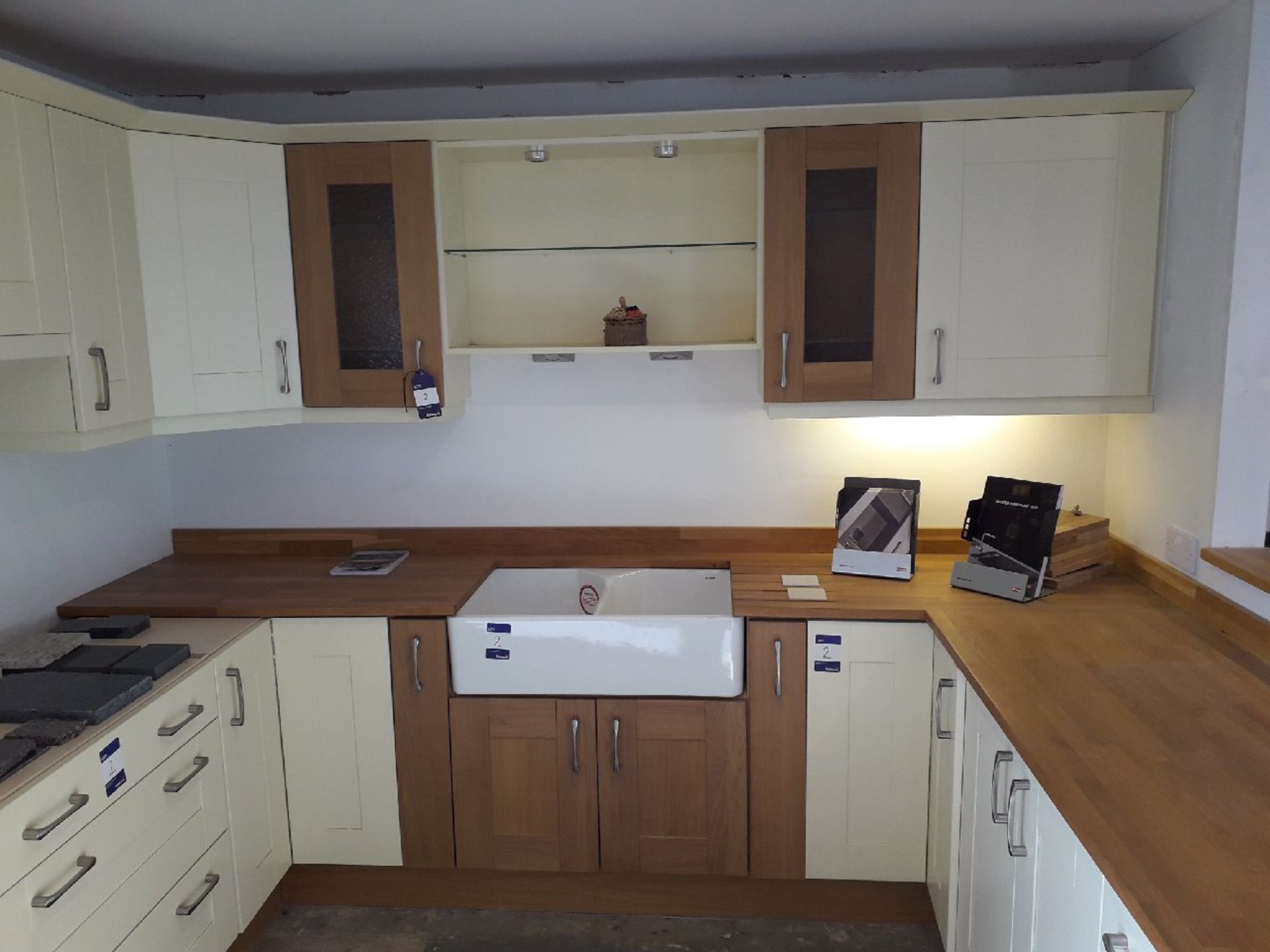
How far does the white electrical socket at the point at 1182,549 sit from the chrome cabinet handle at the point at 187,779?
2491mm

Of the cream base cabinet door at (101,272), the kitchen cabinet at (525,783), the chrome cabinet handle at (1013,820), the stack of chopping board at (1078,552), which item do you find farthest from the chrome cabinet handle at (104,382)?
the stack of chopping board at (1078,552)

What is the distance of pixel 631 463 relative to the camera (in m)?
3.10

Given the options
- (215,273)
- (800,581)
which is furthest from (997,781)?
(215,273)

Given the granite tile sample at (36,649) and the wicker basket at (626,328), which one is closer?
the granite tile sample at (36,649)

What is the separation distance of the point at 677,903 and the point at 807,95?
2401mm

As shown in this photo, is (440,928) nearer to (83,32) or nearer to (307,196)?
Result: (307,196)

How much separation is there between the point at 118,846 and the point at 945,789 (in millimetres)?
1889

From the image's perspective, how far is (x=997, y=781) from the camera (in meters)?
1.91

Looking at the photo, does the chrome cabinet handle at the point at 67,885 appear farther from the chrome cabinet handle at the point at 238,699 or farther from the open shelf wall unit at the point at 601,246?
the open shelf wall unit at the point at 601,246

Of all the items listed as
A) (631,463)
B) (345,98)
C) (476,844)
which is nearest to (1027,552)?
(631,463)

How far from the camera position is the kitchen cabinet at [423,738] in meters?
2.60

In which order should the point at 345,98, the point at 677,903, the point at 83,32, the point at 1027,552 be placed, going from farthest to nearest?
1. the point at 345,98
2. the point at 677,903
3. the point at 1027,552
4. the point at 83,32

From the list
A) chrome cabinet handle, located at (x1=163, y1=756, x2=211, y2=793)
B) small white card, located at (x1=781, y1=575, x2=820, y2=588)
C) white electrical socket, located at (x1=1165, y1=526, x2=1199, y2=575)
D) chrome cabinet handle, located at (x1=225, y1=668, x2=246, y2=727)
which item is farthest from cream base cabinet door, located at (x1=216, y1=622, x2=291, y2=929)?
white electrical socket, located at (x1=1165, y1=526, x2=1199, y2=575)

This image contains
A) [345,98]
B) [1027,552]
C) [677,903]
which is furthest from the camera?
[345,98]
